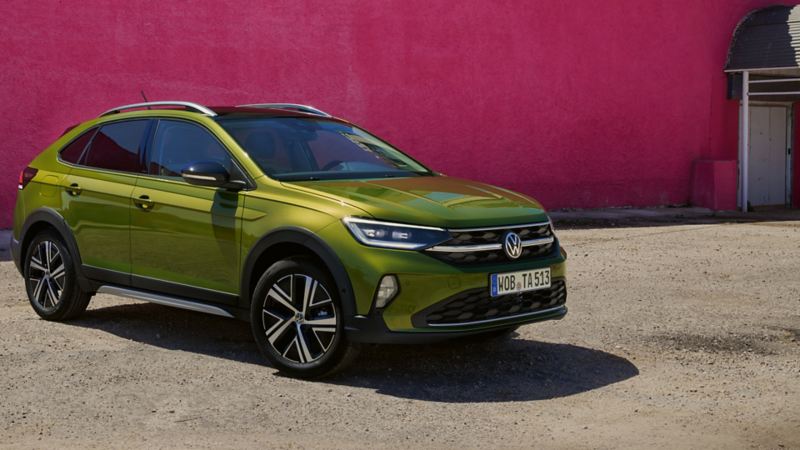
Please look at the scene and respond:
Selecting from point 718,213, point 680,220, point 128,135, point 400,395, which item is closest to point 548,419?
point 400,395

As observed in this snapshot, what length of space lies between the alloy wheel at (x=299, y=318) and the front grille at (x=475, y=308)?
22.5 inches

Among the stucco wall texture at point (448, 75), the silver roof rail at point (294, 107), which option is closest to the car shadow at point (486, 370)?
the silver roof rail at point (294, 107)

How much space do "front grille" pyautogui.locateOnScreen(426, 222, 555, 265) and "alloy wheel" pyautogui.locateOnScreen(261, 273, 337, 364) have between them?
725 millimetres

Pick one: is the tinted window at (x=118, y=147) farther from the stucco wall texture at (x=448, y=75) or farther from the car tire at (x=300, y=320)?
the stucco wall texture at (x=448, y=75)

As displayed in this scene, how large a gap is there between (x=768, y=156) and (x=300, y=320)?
18.8 meters

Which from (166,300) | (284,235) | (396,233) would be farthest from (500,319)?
(166,300)

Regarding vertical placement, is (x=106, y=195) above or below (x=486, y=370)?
above

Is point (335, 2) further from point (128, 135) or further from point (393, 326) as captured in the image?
point (393, 326)

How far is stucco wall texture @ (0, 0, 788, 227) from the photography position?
14766 millimetres

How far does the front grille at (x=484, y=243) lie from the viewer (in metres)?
6.44

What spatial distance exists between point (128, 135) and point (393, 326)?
9.68ft

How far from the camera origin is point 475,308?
6523 mm

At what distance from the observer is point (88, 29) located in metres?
14.9

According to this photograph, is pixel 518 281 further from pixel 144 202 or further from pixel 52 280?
pixel 52 280
